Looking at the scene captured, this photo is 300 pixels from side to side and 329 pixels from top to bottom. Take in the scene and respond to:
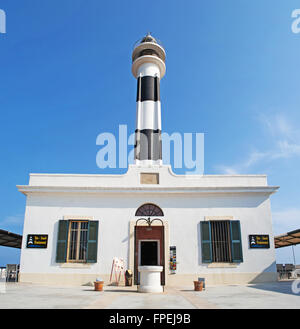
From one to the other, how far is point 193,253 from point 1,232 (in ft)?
30.2

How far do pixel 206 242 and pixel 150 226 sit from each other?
2536 millimetres

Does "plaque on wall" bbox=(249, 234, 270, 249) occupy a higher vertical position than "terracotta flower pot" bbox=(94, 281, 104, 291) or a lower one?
higher

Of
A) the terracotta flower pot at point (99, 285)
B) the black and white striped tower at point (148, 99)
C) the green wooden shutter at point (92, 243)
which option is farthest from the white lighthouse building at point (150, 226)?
the terracotta flower pot at point (99, 285)

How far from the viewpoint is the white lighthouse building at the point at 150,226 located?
12156mm

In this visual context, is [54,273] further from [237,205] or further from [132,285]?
[237,205]

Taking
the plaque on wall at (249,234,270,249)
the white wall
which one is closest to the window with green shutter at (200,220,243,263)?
the white wall

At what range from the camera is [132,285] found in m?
11.7

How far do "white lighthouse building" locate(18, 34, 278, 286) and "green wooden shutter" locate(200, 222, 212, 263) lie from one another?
1.6 inches

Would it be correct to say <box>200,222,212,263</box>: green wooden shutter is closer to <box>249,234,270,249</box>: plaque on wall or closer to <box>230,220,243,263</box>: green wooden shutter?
<box>230,220,243,263</box>: green wooden shutter

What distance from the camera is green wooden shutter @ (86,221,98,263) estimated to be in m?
12.2

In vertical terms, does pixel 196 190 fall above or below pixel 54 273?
above

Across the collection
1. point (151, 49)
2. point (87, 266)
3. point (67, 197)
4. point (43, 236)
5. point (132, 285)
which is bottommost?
point (132, 285)

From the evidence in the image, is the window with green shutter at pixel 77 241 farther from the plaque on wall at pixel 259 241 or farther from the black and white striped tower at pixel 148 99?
the plaque on wall at pixel 259 241
